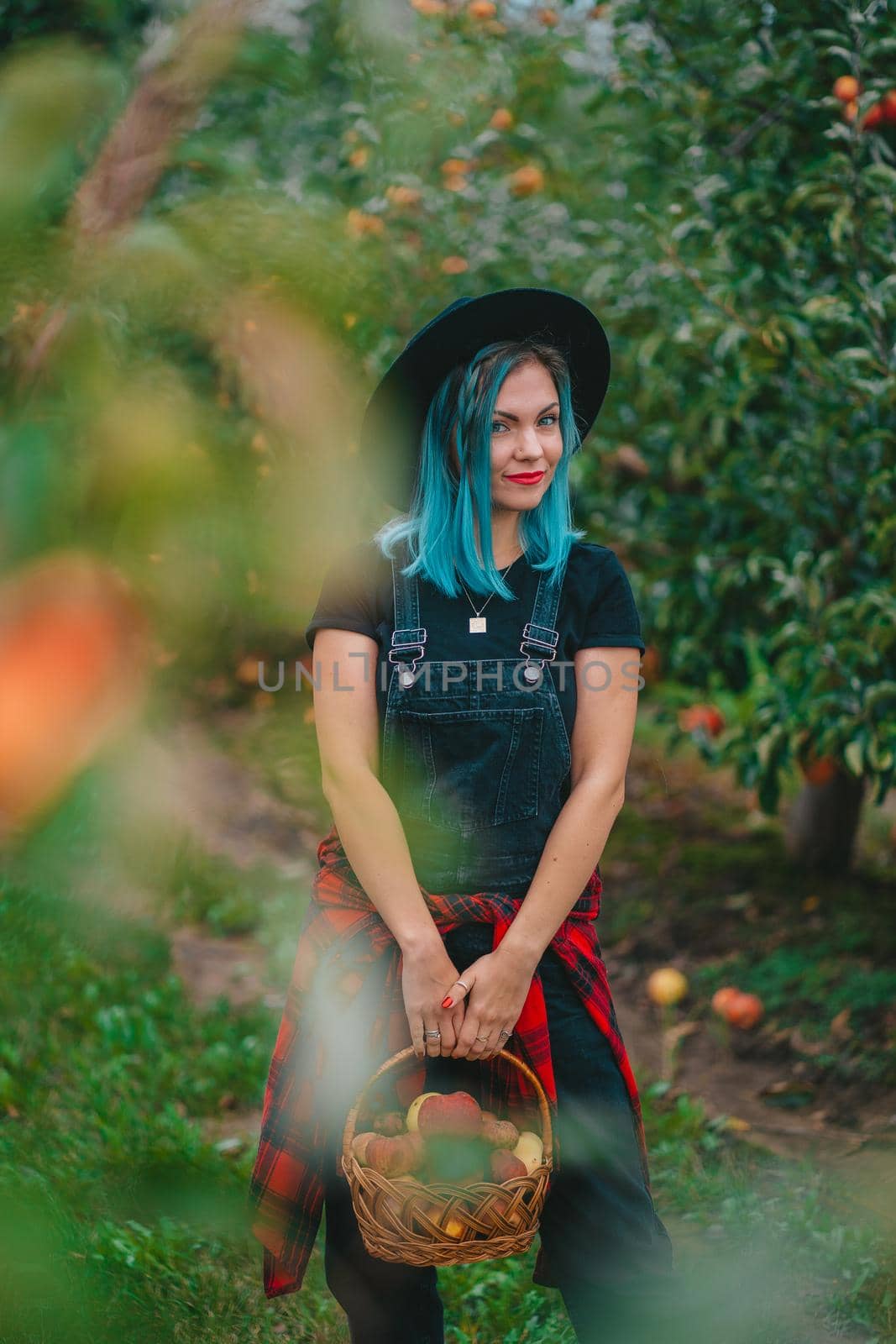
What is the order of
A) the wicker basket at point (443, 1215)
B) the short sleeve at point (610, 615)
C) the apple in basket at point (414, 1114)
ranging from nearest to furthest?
the wicker basket at point (443, 1215) → the apple in basket at point (414, 1114) → the short sleeve at point (610, 615)

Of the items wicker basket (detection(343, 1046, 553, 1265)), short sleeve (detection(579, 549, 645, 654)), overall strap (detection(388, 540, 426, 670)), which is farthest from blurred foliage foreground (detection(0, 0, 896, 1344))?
wicker basket (detection(343, 1046, 553, 1265))

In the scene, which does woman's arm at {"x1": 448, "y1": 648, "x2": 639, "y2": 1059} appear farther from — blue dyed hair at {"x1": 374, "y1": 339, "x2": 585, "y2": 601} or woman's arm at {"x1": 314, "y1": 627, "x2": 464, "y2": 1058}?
blue dyed hair at {"x1": 374, "y1": 339, "x2": 585, "y2": 601}

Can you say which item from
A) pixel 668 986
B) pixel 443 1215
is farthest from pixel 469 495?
pixel 668 986

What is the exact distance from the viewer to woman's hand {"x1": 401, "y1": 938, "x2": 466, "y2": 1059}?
148cm

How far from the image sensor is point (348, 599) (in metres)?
1.56

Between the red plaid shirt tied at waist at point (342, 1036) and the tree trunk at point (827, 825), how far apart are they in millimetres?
2240

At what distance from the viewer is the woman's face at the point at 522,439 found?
1.55 meters

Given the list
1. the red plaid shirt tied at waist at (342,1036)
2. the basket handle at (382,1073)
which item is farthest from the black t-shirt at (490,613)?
the basket handle at (382,1073)

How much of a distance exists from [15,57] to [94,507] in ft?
2.33

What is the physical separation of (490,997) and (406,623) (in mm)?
481

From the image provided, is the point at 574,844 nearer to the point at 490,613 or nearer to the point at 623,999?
the point at 490,613

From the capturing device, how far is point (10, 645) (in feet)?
4.02

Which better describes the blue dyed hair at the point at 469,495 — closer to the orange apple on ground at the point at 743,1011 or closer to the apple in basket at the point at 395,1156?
the apple in basket at the point at 395,1156

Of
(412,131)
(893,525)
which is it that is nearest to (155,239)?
(893,525)
